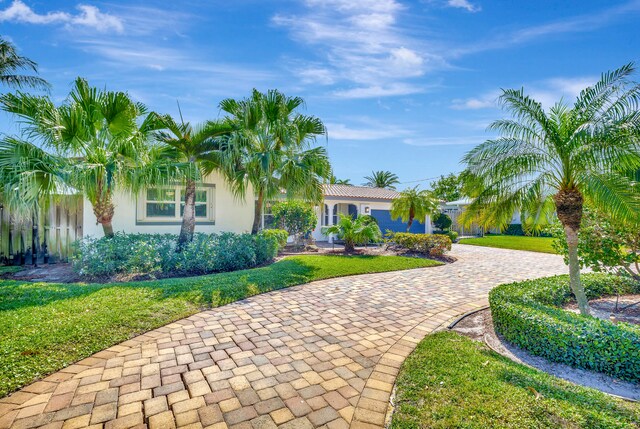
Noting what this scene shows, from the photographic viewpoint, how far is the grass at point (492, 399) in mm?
2781

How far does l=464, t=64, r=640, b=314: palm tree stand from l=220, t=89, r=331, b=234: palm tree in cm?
602

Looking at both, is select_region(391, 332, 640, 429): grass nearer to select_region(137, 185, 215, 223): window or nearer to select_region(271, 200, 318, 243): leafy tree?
select_region(137, 185, 215, 223): window

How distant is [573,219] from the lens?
18.2ft

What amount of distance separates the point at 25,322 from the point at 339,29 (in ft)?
30.4

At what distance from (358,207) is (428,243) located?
26.5ft

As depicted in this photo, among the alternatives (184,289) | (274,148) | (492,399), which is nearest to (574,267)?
(492,399)

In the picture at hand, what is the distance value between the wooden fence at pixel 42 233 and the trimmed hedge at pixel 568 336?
12.6m

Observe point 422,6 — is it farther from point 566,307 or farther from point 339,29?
point 566,307

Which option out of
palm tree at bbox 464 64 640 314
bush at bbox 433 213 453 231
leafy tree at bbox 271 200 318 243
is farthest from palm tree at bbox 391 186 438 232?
palm tree at bbox 464 64 640 314

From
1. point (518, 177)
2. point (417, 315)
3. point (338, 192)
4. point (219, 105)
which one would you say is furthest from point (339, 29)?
point (338, 192)

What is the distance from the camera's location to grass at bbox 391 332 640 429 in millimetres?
2781

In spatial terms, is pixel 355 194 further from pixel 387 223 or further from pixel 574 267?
pixel 574 267

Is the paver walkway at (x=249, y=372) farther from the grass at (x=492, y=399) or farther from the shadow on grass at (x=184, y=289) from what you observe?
the shadow on grass at (x=184, y=289)

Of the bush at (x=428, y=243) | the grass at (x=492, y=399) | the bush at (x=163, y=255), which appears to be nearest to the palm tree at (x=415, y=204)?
the bush at (x=428, y=243)
